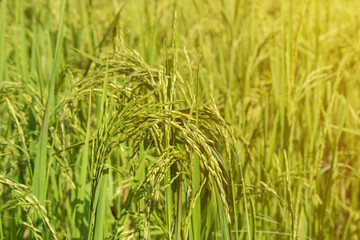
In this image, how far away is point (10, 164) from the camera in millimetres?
1310

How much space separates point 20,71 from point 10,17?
1595mm

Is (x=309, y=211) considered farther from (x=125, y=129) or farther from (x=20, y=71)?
(x=20, y=71)

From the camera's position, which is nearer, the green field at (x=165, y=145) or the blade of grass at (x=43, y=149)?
the green field at (x=165, y=145)

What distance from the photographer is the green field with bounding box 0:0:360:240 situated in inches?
39.6

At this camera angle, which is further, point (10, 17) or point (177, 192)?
point (10, 17)

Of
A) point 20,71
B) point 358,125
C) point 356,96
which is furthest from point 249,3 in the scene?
point 20,71

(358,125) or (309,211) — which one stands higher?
(358,125)

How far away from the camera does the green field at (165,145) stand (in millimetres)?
1006

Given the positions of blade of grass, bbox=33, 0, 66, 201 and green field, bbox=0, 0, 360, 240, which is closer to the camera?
green field, bbox=0, 0, 360, 240

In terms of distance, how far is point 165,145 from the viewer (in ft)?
3.52

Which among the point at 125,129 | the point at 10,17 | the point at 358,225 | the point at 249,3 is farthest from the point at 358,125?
the point at 10,17

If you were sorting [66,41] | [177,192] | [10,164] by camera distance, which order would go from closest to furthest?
1. [177,192]
2. [10,164]
3. [66,41]

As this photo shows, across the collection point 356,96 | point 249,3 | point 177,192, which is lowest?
point 177,192

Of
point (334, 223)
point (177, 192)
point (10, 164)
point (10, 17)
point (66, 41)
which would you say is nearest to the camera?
point (177, 192)
